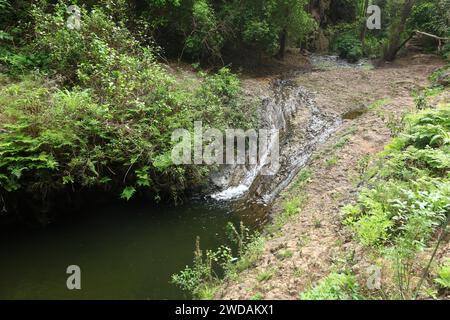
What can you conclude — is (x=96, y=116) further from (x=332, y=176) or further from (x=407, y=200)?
(x=407, y=200)

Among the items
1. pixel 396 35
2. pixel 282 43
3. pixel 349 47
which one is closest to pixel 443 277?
pixel 282 43

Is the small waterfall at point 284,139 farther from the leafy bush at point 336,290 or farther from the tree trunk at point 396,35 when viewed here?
the tree trunk at point 396,35

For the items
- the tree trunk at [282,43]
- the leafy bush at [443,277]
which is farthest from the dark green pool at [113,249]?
the tree trunk at [282,43]

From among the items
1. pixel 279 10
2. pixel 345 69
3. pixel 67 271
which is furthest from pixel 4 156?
pixel 345 69

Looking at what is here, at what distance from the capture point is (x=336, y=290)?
411cm

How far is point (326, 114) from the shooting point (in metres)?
12.4

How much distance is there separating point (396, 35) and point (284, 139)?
487 inches

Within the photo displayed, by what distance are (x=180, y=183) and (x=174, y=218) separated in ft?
2.90

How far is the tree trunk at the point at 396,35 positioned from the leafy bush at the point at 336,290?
703 inches

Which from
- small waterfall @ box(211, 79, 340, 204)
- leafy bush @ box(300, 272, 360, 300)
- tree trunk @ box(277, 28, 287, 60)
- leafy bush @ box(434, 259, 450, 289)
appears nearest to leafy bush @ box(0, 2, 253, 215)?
small waterfall @ box(211, 79, 340, 204)

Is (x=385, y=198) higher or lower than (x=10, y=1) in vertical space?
lower

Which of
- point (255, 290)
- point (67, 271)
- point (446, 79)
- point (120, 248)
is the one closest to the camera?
point (255, 290)

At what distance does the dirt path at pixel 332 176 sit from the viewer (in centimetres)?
496
